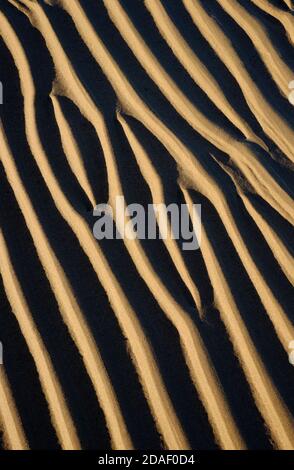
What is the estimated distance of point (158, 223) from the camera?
2.27m

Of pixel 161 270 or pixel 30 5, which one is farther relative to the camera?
pixel 30 5

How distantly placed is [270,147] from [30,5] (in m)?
1.75

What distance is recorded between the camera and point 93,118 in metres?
2.53

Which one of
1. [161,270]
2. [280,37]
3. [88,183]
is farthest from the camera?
[280,37]

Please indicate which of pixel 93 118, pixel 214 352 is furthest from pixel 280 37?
pixel 214 352

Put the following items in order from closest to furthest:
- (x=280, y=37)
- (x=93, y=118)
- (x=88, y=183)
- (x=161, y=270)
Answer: (x=161, y=270) → (x=88, y=183) → (x=93, y=118) → (x=280, y=37)

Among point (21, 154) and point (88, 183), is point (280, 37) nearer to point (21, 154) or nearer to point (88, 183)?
point (88, 183)

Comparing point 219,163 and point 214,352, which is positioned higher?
point 219,163

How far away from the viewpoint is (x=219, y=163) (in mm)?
2406

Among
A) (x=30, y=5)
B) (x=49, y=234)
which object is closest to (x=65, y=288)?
(x=49, y=234)

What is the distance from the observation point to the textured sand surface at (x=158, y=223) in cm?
191

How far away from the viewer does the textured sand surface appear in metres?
1.91

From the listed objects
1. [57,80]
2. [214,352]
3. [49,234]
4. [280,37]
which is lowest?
[214,352]

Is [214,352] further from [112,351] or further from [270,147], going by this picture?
[270,147]
